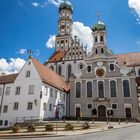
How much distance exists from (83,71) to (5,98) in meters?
18.8

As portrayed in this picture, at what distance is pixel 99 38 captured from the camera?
47.5 m

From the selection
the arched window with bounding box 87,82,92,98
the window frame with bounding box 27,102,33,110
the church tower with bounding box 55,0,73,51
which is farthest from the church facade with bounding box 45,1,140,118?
the church tower with bounding box 55,0,73,51

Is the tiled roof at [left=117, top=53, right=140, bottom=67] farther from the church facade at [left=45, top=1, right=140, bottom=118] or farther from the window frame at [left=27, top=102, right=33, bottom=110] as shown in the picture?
the window frame at [left=27, top=102, right=33, bottom=110]

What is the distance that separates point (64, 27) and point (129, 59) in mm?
31641

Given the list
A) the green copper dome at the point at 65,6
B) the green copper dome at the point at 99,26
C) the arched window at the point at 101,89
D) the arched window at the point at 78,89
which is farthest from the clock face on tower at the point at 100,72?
Answer: the green copper dome at the point at 65,6

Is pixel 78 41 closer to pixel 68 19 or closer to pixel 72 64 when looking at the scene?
pixel 72 64

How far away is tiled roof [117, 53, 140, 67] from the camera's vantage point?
164 feet

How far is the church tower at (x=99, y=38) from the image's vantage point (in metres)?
45.4

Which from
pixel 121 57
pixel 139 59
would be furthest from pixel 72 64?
pixel 139 59

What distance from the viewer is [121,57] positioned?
176 feet

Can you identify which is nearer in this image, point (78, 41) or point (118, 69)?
point (118, 69)

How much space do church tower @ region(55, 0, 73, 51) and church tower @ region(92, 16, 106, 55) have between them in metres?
18.9

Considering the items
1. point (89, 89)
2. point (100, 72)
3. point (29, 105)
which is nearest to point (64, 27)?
point (100, 72)

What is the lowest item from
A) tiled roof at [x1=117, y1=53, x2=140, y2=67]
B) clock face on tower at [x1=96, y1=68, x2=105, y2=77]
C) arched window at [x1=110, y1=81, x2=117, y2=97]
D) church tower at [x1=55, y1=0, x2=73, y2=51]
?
arched window at [x1=110, y1=81, x2=117, y2=97]
